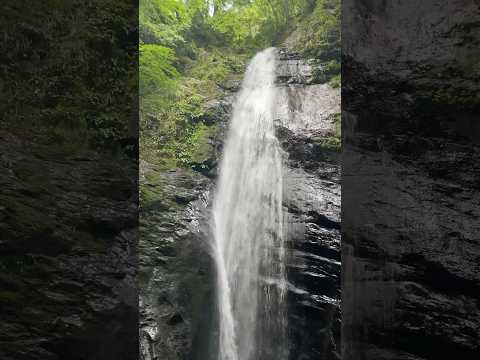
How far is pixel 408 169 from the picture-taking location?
1641mm

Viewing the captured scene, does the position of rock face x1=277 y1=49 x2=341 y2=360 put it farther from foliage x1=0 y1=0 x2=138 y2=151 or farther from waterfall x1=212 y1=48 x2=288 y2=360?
foliage x1=0 y1=0 x2=138 y2=151

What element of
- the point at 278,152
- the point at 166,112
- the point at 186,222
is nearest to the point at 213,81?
the point at 166,112

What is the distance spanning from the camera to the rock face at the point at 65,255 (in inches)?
60.2

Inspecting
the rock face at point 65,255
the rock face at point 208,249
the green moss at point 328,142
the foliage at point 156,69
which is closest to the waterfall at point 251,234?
the rock face at point 208,249

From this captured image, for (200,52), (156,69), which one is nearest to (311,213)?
(156,69)

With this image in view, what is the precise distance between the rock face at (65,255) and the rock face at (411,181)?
1.02m

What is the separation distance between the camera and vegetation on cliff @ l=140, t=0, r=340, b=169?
26.0ft

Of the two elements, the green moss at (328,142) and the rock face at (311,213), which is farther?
the green moss at (328,142)

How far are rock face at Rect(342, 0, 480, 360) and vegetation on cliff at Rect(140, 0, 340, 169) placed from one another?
619 cm

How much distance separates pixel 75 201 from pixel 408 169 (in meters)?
1.46

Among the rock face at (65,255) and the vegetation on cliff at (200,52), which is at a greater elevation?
the vegetation on cliff at (200,52)

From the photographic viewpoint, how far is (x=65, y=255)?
5.28ft

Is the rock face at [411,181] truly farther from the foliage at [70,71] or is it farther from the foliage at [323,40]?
the foliage at [323,40]

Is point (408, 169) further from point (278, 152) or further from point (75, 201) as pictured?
point (278, 152)
